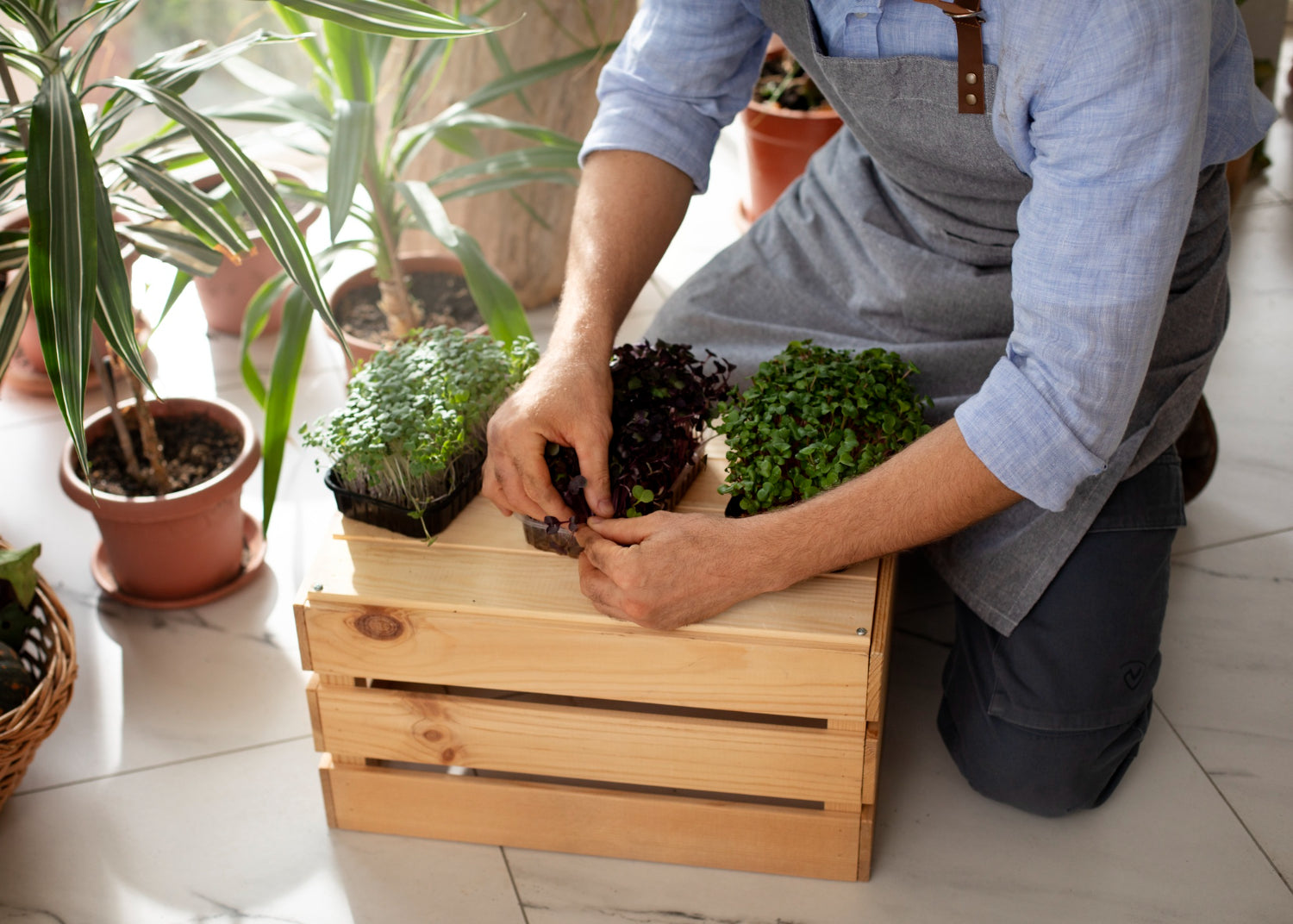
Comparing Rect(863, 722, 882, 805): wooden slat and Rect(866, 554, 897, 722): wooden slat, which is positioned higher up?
Rect(866, 554, 897, 722): wooden slat

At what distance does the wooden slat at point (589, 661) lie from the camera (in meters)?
1.29

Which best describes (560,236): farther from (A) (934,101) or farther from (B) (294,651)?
(A) (934,101)

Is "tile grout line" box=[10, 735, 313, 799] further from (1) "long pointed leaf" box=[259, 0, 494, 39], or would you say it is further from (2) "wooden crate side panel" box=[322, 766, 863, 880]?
(1) "long pointed leaf" box=[259, 0, 494, 39]

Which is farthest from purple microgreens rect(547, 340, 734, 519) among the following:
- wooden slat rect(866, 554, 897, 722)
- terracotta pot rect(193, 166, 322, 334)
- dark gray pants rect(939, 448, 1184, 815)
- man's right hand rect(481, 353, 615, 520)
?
terracotta pot rect(193, 166, 322, 334)

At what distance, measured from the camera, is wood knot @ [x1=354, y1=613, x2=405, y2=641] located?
1337 mm

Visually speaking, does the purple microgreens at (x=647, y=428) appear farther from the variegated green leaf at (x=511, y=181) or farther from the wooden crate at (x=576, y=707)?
the variegated green leaf at (x=511, y=181)

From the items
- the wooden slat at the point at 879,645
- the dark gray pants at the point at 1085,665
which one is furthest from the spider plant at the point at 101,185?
the dark gray pants at the point at 1085,665

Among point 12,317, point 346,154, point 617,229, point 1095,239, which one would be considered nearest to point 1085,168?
point 1095,239

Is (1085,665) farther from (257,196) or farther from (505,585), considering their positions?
(257,196)

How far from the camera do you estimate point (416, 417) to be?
4.47 ft

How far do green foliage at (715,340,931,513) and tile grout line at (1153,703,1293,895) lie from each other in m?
0.67

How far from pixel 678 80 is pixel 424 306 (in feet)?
2.82

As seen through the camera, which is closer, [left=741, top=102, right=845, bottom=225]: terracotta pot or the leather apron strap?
the leather apron strap

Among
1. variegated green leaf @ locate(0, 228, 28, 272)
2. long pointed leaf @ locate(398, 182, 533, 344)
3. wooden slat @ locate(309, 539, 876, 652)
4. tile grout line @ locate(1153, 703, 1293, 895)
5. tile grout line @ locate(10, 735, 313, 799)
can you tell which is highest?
variegated green leaf @ locate(0, 228, 28, 272)
